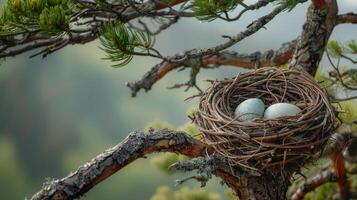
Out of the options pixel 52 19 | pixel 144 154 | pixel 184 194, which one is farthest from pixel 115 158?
pixel 184 194

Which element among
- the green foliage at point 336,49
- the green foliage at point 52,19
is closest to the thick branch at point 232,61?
the green foliage at point 336,49

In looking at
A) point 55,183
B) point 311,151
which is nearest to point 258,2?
point 311,151

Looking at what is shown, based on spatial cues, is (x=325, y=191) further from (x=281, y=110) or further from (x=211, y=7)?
(x=211, y=7)

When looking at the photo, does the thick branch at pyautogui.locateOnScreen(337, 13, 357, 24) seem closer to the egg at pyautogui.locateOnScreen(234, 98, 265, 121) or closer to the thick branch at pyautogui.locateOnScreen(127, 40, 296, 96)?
the thick branch at pyautogui.locateOnScreen(127, 40, 296, 96)

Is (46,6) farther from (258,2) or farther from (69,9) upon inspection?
(258,2)

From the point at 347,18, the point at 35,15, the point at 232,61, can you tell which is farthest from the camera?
the point at 232,61
